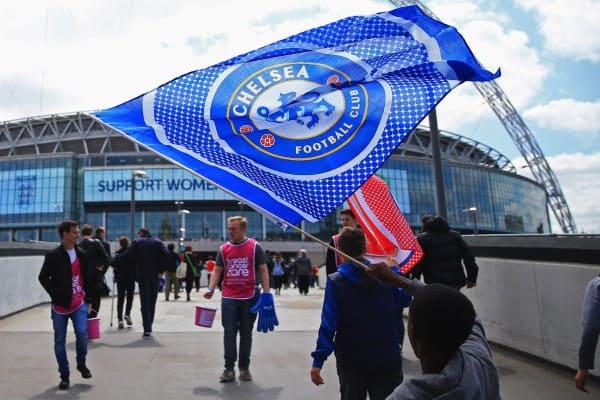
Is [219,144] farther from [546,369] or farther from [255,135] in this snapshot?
[546,369]


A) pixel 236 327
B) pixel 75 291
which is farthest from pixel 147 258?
pixel 236 327

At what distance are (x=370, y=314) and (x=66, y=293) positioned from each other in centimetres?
351

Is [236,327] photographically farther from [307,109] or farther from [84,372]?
[307,109]

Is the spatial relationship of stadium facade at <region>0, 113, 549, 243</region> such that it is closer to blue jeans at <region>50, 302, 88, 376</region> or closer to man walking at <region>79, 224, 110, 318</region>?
man walking at <region>79, 224, 110, 318</region>

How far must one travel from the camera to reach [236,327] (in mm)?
5496

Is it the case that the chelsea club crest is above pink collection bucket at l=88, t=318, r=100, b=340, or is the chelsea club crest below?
above

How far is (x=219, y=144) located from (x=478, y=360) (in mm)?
2668

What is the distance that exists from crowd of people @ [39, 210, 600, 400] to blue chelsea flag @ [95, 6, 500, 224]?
664 mm

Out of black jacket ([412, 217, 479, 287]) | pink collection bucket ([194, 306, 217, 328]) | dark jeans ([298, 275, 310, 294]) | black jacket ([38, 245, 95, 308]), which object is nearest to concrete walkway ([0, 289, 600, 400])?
pink collection bucket ([194, 306, 217, 328])

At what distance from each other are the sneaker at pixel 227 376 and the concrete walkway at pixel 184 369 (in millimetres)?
87

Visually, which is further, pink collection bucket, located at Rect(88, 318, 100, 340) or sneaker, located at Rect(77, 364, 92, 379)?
pink collection bucket, located at Rect(88, 318, 100, 340)

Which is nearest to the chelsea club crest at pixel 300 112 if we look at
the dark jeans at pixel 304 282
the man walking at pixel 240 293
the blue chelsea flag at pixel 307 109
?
the blue chelsea flag at pixel 307 109

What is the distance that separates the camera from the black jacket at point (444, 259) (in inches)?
230

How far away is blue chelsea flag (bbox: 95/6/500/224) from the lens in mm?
3557
